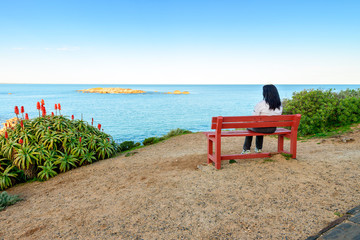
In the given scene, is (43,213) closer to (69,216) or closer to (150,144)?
(69,216)

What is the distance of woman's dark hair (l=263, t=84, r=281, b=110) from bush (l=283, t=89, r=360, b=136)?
6.09 metres

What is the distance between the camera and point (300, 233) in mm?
3277

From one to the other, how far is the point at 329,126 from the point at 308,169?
7.15m

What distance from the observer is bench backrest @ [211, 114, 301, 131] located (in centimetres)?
539

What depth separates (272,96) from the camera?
235 inches

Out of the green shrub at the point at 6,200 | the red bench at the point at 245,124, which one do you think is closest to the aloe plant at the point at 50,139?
the green shrub at the point at 6,200

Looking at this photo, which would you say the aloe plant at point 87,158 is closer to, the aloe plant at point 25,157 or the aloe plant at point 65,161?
the aloe plant at point 65,161

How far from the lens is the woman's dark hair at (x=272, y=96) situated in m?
5.94

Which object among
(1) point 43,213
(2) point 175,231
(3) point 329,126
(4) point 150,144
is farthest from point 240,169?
(3) point 329,126

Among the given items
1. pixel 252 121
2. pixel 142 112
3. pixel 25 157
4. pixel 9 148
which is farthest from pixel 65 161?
pixel 142 112

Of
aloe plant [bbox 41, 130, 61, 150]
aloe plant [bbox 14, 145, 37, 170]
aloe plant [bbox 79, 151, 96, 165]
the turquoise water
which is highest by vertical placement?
aloe plant [bbox 41, 130, 61, 150]

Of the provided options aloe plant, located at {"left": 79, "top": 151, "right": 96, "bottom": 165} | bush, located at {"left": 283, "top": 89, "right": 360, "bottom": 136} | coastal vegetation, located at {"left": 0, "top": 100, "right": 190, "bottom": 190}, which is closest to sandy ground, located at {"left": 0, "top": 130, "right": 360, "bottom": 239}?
coastal vegetation, located at {"left": 0, "top": 100, "right": 190, "bottom": 190}

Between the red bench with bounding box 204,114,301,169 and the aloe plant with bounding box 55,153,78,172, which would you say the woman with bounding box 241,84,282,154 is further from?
A: the aloe plant with bounding box 55,153,78,172

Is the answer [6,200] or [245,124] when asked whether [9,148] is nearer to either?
[6,200]
